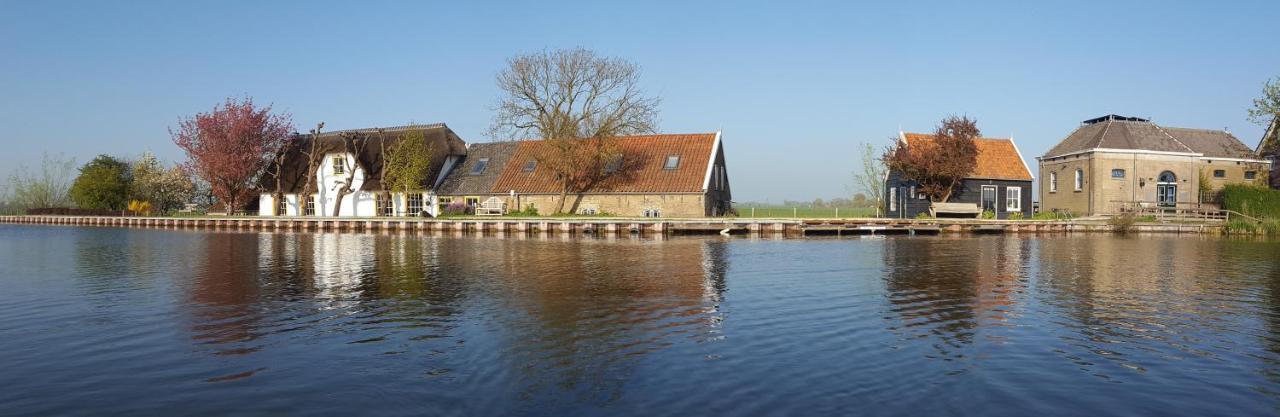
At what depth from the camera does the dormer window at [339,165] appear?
166ft

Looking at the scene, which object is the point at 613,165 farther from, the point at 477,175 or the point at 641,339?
the point at 641,339

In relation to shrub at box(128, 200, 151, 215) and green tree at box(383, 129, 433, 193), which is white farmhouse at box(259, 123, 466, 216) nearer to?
green tree at box(383, 129, 433, 193)

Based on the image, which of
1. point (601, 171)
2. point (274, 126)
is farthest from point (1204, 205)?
point (274, 126)

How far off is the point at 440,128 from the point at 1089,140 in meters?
37.9

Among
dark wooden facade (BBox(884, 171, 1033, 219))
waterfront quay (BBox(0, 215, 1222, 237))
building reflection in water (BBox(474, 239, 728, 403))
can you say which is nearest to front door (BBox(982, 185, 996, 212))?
dark wooden facade (BBox(884, 171, 1033, 219))

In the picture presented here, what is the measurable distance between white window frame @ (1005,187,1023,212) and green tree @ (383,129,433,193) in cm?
3211

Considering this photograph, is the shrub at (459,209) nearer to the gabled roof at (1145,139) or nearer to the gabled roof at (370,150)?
the gabled roof at (370,150)

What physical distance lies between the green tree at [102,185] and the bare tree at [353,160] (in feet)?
76.2

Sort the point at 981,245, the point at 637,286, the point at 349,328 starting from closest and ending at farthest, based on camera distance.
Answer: the point at 349,328
the point at 637,286
the point at 981,245

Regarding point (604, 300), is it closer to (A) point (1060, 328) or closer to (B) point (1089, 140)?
(A) point (1060, 328)

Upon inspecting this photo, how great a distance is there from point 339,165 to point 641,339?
147 ft

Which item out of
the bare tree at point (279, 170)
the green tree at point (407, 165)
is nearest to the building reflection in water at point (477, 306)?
the green tree at point (407, 165)

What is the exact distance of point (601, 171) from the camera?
149 ft

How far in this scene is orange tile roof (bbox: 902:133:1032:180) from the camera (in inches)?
1700
